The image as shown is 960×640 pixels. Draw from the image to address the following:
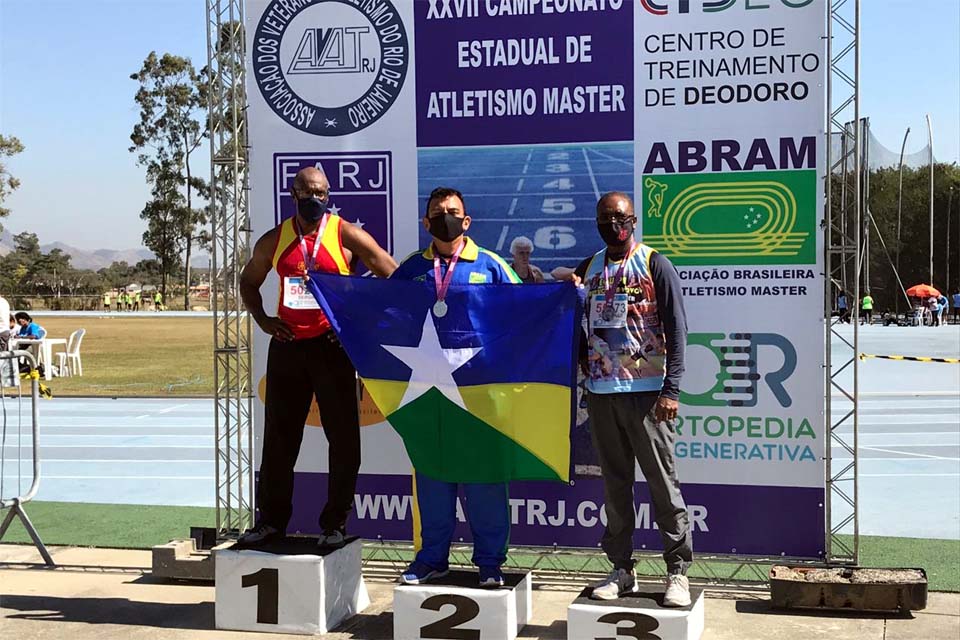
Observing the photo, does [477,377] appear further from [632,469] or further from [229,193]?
[229,193]

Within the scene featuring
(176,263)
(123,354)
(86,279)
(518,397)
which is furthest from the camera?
(86,279)

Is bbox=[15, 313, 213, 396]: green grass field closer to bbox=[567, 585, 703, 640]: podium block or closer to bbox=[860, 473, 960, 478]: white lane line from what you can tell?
bbox=[860, 473, 960, 478]: white lane line

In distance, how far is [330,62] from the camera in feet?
18.8

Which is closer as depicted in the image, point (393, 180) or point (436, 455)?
point (436, 455)

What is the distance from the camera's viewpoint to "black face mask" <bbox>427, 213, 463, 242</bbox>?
461 centimetres

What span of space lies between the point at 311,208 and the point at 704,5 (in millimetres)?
2333

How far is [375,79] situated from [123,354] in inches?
830

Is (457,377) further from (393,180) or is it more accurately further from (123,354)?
(123,354)

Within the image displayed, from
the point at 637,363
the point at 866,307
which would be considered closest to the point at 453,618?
the point at 637,363

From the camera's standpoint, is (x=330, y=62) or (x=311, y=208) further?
(x=330, y=62)

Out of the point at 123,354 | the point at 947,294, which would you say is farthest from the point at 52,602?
the point at 947,294

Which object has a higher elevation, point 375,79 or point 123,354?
point 375,79

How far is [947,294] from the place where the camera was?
172ft

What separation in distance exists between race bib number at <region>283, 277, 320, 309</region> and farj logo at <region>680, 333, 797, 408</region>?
2.01 metres
